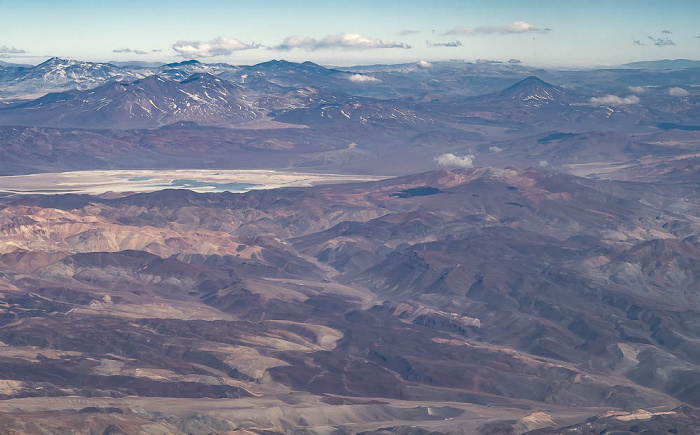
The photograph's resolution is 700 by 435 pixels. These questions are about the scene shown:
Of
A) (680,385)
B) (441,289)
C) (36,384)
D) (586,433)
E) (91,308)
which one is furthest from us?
(441,289)

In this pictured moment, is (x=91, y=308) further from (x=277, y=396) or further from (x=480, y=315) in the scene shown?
(x=480, y=315)

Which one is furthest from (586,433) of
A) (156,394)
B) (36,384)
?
(36,384)

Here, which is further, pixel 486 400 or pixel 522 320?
pixel 522 320

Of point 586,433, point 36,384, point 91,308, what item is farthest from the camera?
point 91,308

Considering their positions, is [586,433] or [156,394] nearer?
[586,433]

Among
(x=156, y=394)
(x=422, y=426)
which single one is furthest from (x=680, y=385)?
(x=156, y=394)

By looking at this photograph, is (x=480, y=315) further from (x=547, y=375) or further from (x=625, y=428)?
(x=625, y=428)

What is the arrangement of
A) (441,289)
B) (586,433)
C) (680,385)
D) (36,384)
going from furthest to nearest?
(441,289), (680,385), (36,384), (586,433)

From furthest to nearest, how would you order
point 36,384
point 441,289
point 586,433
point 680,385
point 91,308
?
point 441,289 → point 91,308 → point 680,385 → point 36,384 → point 586,433
